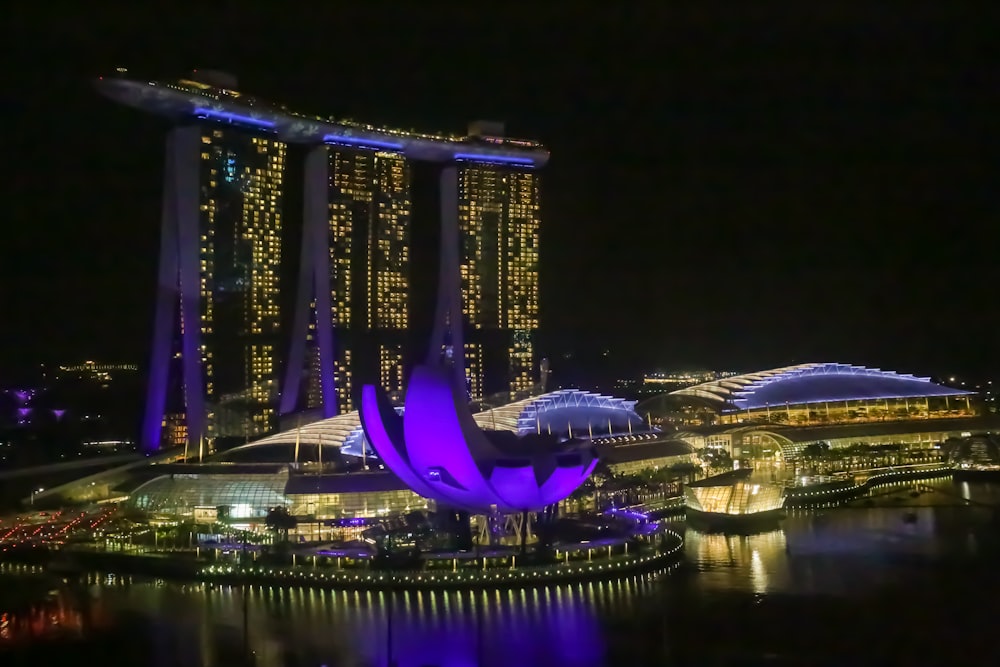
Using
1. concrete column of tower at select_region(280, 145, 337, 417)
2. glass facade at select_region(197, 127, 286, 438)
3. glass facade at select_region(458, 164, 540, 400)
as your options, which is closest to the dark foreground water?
concrete column of tower at select_region(280, 145, 337, 417)

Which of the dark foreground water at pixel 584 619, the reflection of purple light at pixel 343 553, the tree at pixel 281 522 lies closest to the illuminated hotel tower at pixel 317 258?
the tree at pixel 281 522

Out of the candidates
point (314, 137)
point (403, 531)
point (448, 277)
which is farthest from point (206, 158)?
point (403, 531)

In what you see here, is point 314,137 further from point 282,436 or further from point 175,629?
point 175,629

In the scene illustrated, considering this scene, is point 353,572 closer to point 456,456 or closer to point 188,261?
point 456,456

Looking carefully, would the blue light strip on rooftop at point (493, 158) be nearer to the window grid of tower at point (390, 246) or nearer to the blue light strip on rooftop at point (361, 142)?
the window grid of tower at point (390, 246)

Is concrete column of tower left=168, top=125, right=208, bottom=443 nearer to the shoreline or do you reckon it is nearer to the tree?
the tree
